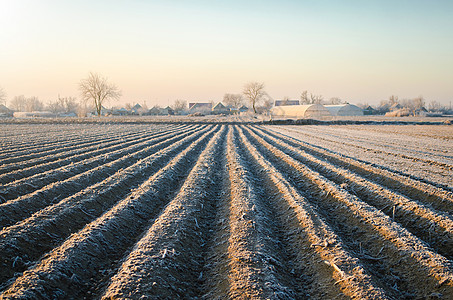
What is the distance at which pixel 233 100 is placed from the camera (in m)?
156

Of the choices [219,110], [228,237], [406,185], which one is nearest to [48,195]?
[228,237]

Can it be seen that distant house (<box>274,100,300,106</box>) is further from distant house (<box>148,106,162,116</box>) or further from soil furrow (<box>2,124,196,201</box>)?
soil furrow (<box>2,124,196,201</box>)

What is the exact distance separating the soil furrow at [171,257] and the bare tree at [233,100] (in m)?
147

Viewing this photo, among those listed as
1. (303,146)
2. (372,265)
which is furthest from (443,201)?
(303,146)

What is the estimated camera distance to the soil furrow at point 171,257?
4082 millimetres

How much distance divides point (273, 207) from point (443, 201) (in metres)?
3.77

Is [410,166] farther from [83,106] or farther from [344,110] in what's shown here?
[83,106]

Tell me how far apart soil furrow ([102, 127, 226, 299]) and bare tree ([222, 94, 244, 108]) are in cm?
14697

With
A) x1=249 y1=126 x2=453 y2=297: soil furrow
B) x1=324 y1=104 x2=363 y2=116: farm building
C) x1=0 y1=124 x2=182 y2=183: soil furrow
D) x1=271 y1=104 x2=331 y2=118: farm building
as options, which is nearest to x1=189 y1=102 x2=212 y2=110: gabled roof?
x1=324 y1=104 x2=363 y2=116: farm building

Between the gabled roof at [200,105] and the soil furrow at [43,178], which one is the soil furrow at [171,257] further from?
the gabled roof at [200,105]

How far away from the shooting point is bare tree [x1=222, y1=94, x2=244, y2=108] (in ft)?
503

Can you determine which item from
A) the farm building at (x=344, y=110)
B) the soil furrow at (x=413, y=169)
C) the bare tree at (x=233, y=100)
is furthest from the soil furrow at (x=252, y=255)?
the bare tree at (x=233, y=100)

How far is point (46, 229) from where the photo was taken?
592 centimetres

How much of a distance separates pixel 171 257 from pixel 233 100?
502 feet
